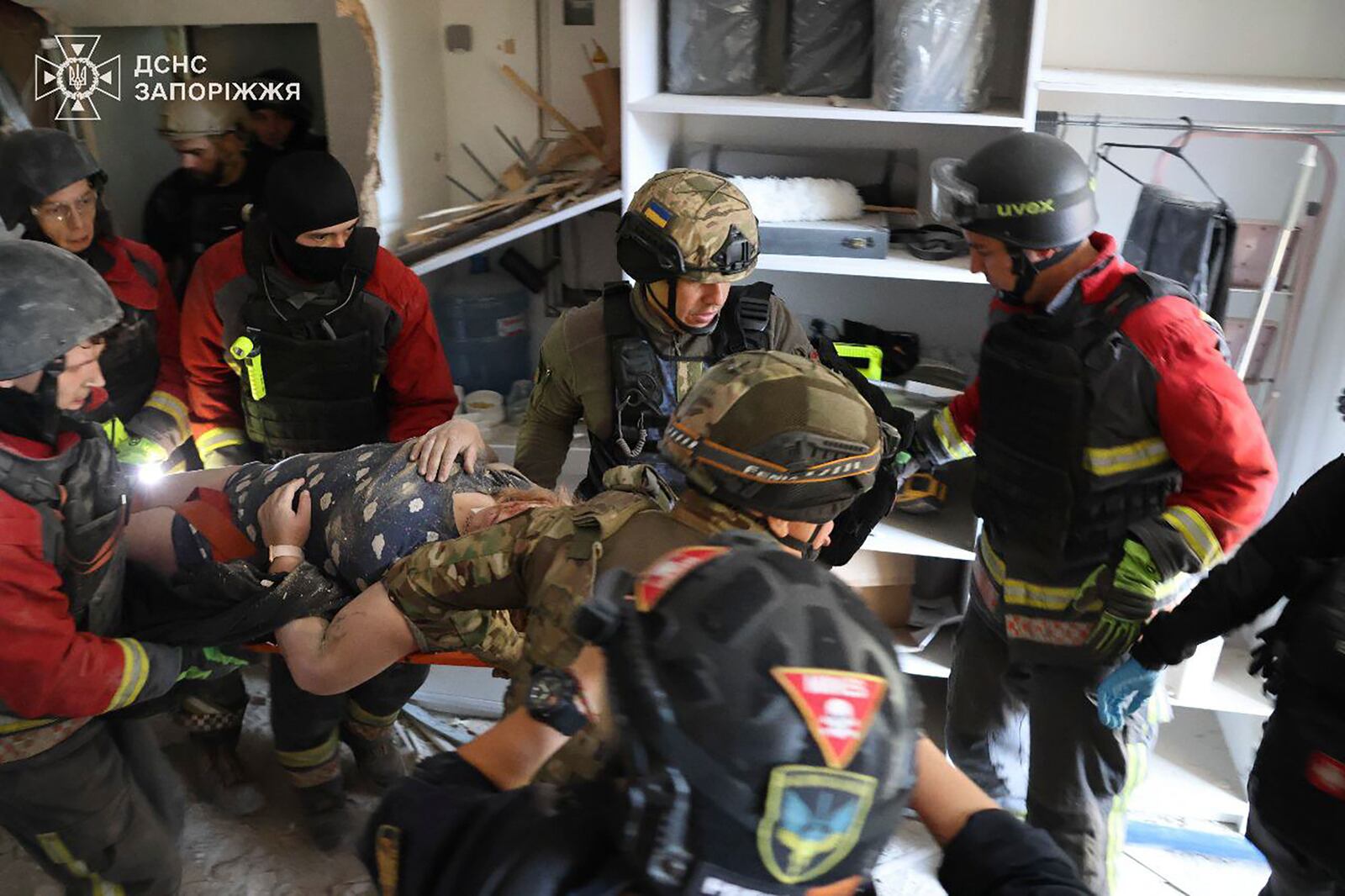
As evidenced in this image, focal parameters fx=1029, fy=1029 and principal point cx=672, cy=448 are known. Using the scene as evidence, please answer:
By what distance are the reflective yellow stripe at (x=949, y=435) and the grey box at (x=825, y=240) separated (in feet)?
1.89

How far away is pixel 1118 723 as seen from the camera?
2189mm

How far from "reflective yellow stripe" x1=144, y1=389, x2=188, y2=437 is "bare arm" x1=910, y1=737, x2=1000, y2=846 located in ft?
8.29

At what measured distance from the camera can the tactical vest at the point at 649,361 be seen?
94.0 inches

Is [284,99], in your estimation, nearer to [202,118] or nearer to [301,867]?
[202,118]

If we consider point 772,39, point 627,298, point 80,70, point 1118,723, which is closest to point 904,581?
point 1118,723

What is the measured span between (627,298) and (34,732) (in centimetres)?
152

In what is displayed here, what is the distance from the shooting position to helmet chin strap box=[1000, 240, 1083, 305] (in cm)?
211

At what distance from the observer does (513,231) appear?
317 cm

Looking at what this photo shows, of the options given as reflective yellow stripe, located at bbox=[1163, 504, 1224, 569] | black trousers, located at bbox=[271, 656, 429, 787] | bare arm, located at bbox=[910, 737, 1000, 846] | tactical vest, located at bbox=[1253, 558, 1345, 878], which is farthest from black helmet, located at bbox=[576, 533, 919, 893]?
black trousers, located at bbox=[271, 656, 429, 787]

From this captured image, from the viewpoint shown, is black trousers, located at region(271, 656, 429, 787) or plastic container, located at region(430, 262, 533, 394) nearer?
black trousers, located at region(271, 656, 429, 787)

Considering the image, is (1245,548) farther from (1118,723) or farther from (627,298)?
(627,298)

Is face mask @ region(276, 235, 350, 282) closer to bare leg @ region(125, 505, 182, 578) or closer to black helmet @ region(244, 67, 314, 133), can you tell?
bare leg @ region(125, 505, 182, 578)

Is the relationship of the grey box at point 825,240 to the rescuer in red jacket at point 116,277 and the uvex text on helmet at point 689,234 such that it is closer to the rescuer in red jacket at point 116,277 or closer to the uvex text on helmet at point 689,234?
the uvex text on helmet at point 689,234

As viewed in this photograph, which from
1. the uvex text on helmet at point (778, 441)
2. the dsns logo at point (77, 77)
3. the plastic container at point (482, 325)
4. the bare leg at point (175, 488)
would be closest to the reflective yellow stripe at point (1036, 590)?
the uvex text on helmet at point (778, 441)
